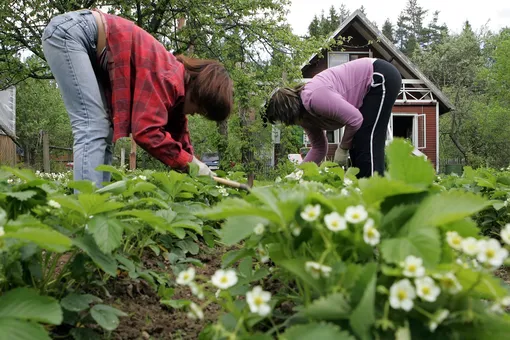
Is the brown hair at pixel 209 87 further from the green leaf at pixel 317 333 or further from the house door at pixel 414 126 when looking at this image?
the house door at pixel 414 126

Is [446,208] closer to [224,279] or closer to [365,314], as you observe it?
[365,314]

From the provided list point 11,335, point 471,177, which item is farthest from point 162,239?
point 471,177

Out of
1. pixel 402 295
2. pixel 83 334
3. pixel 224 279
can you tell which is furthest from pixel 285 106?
pixel 402 295

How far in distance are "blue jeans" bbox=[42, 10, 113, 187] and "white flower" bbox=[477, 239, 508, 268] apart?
228 cm

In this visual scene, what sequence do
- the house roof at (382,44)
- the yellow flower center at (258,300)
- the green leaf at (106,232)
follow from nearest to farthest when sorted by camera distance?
the yellow flower center at (258,300) → the green leaf at (106,232) → the house roof at (382,44)

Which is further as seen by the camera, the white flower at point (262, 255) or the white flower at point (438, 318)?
the white flower at point (262, 255)

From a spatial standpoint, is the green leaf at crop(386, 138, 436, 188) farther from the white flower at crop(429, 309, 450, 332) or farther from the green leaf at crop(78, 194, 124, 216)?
the green leaf at crop(78, 194, 124, 216)

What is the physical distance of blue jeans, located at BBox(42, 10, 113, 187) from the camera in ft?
8.66

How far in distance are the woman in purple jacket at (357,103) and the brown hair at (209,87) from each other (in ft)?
2.89

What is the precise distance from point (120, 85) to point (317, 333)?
7.62 ft

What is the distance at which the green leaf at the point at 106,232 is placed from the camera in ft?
3.81

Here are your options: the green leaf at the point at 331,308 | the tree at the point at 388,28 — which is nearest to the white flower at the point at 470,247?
the green leaf at the point at 331,308

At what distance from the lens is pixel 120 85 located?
2.71 metres

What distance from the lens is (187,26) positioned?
9.88 meters
